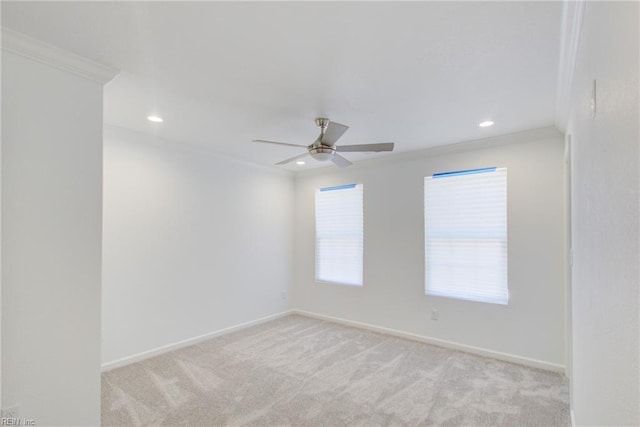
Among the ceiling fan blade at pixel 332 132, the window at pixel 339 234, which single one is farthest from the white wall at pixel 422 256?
the ceiling fan blade at pixel 332 132

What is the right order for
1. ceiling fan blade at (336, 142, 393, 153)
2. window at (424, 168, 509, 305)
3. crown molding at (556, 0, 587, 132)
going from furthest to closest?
window at (424, 168, 509, 305) → ceiling fan blade at (336, 142, 393, 153) → crown molding at (556, 0, 587, 132)

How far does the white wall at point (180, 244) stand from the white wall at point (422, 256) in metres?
0.92

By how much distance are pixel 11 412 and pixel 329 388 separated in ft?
7.08

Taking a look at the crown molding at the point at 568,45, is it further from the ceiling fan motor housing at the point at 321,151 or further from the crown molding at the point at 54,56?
the crown molding at the point at 54,56

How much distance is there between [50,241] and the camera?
6.34 ft

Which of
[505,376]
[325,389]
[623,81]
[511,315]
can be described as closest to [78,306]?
[325,389]

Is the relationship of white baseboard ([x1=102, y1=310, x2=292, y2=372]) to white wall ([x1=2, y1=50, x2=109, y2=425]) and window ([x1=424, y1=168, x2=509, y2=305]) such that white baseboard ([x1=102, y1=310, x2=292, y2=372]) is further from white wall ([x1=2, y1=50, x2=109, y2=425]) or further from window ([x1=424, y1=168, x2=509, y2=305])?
window ([x1=424, y1=168, x2=509, y2=305])

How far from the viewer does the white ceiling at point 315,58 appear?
1592 mm

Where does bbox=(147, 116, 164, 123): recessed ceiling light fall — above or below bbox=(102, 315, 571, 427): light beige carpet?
above

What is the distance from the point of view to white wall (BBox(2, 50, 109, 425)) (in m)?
1.79

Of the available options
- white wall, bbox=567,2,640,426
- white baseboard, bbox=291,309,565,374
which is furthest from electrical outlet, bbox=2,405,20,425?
white baseboard, bbox=291,309,565,374

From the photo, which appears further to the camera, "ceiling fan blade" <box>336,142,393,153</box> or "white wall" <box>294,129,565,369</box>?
"white wall" <box>294,129,565,369</box>

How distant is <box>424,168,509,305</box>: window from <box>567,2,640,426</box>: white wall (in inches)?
91.7

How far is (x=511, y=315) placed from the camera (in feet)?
11.4
